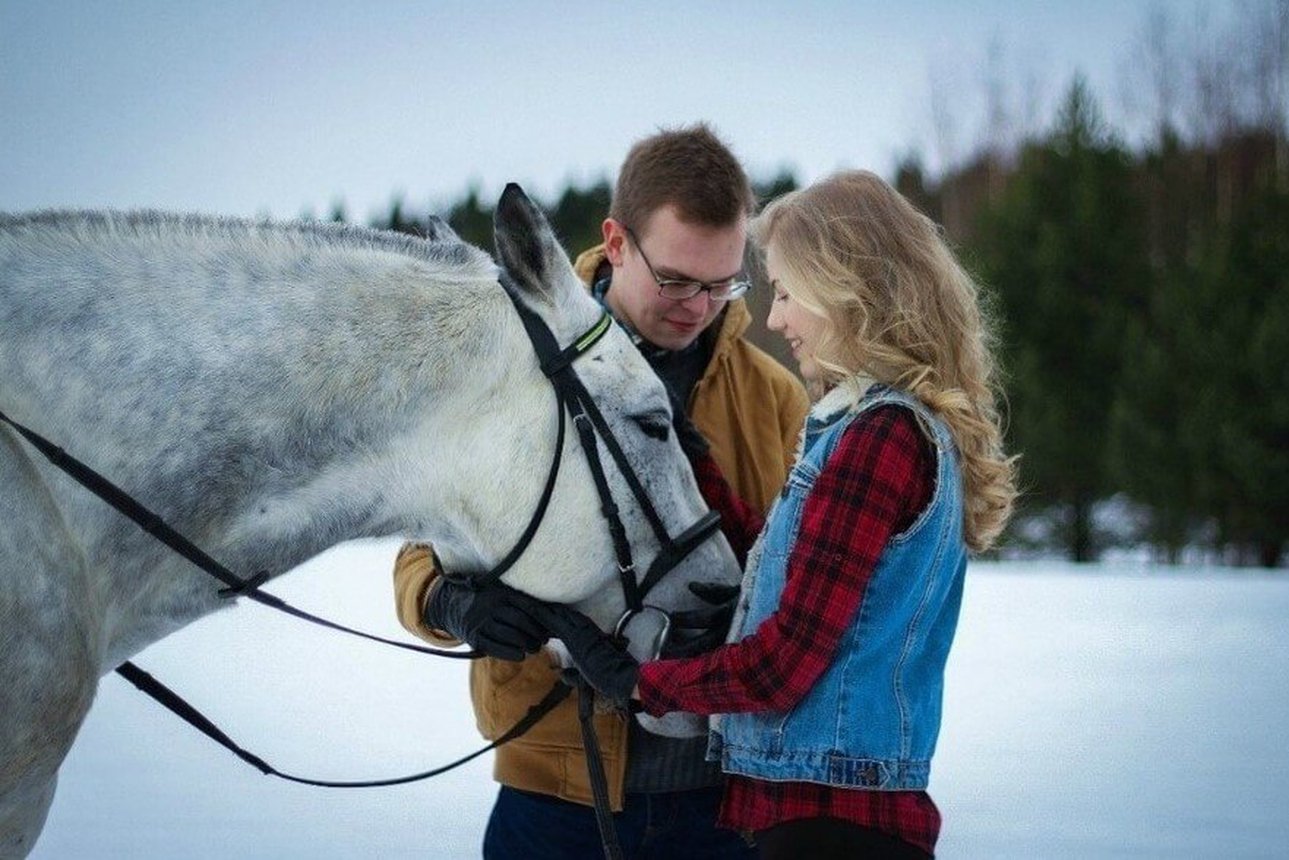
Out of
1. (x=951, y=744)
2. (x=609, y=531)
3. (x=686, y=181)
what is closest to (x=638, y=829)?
(x=609, y=531)

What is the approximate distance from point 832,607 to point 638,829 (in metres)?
0.85

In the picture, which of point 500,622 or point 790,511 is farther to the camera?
point 500,622

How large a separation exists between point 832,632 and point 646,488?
49 centimetres

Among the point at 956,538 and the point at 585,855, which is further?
the point at 585,855

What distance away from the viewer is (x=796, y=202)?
2.02 metres

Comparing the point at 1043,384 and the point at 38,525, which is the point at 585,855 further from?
the point at 1043,384

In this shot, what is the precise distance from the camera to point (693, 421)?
255cm

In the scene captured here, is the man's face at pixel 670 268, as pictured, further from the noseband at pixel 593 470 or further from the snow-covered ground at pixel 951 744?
the snow-covered ground at pixel 951 744

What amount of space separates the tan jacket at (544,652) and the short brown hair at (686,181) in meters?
0.25

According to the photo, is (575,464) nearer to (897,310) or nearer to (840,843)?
(897,310)

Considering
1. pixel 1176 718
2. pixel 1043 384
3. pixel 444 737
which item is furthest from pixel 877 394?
pixel 1043 384

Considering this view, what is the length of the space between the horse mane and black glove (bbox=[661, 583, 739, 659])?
0.69m

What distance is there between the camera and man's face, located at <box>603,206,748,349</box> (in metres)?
2.49

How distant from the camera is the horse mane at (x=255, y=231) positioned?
191 cm
